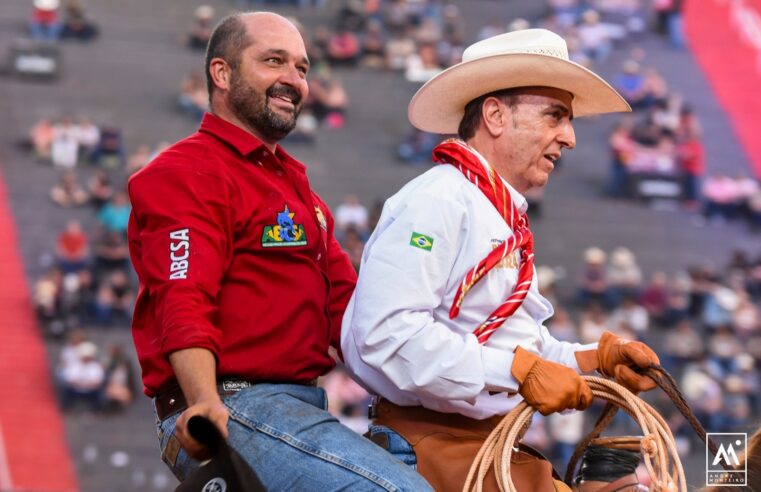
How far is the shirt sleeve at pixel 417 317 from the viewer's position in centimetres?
374

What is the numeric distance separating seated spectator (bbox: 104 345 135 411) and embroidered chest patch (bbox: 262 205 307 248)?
38.3ft

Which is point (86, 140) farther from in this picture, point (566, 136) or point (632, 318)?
point (566, 136)

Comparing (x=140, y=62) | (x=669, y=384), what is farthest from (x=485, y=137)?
(x=140, y=62)

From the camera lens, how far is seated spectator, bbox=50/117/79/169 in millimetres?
19719

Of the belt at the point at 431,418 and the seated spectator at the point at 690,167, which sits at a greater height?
the seated spectator at the point at 690,167

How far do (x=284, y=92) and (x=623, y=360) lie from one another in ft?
4.36

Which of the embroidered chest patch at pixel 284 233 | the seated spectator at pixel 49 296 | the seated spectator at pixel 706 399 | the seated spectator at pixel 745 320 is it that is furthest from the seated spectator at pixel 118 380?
the embroidered chest patch at pixel 284 233

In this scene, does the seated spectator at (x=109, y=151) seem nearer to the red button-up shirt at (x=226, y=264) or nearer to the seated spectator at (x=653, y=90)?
the seated spectator at (x=653, y=90)

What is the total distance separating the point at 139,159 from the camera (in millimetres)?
19109

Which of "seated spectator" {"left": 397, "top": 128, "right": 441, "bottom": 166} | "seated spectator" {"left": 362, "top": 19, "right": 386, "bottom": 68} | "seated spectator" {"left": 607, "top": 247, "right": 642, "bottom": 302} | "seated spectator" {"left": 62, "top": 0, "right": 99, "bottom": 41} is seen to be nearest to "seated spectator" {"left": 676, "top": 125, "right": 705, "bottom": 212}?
"seated spectator" {"left": 607, "top": 247, "right": 642, "bottom": 302}

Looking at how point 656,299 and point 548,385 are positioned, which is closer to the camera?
point 548,385

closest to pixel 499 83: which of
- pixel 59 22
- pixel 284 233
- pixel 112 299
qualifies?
pixel 284 233

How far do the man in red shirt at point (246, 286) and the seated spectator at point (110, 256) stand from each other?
42.2 ft

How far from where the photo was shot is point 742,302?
18781mm
